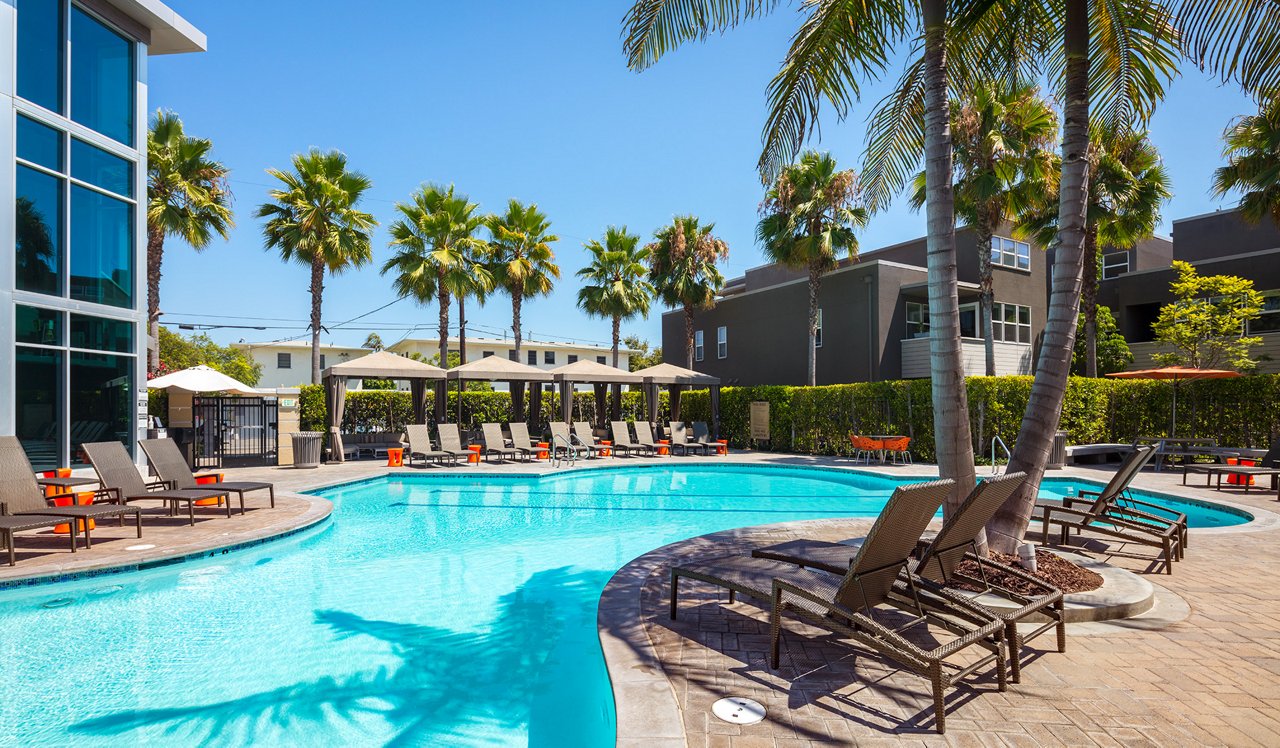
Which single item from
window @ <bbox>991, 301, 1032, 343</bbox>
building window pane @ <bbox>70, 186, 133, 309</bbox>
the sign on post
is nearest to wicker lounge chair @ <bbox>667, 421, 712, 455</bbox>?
the sign on post

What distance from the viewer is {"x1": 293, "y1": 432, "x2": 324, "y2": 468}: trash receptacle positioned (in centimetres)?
1566

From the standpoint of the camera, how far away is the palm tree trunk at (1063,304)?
5.28 metres

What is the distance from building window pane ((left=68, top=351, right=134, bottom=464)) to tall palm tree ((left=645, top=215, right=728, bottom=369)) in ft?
59.5

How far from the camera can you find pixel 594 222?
2684 cm

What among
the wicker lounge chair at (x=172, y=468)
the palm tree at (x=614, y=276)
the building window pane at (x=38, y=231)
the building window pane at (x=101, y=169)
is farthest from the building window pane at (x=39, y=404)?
the palm tree at (x=614, y=276)

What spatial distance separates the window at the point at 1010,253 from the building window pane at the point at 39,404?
1020 inches

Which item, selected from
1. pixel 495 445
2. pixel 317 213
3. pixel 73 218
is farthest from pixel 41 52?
pixel 495 445

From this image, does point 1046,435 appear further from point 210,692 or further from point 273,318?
point 273,318

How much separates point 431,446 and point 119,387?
7.24 m

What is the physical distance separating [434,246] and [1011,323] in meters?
20.8

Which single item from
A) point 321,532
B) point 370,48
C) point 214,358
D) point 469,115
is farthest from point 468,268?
point 214,358

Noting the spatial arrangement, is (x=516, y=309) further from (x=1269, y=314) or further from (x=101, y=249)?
(x=1269, y=314)

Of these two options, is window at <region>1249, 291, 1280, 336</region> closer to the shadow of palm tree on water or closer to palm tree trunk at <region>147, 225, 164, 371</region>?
the shadow of palm tree on water

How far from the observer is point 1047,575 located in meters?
5.22
